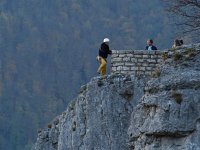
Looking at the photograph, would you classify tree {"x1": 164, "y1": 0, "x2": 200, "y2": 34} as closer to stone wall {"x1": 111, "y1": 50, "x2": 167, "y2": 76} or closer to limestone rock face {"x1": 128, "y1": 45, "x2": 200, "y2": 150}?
stone wall {"x1": 111, "y1": 50, "x2": 167, "y2": 76}

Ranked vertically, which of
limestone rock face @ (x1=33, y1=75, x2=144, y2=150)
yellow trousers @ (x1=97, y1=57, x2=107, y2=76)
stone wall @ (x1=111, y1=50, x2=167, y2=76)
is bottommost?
limestone rock face @ (x1=33, y1=75, x2=144, y2=150)

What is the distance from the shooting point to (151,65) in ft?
101

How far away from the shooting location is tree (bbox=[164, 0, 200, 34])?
1398 inches

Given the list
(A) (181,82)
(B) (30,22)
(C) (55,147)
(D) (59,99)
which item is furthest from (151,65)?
(B) (30,22)

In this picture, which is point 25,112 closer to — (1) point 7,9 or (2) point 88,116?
(1) point 7,9

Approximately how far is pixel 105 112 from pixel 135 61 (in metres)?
1.53

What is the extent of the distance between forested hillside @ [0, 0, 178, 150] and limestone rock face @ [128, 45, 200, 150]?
→ 3321 inches

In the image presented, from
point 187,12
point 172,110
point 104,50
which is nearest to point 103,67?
point 104,50

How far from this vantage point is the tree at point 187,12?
3550cm

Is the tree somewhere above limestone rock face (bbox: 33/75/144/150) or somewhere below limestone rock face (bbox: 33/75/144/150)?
above

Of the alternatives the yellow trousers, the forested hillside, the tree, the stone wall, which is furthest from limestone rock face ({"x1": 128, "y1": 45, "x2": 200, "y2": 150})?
the forested hillside

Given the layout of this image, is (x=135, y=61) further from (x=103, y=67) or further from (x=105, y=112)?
(x=103, y=67)

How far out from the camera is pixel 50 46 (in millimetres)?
133500

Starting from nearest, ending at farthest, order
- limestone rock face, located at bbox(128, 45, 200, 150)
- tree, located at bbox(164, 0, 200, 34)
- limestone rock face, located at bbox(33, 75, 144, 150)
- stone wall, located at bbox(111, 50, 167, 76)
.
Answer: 1. limestone rock face, located at bbox(128, 45, 200, 150)
2. limestone rock face, located at bbox(33, 75, 144, 150)
3. stone wall, located at bbox(111, 50, 167, 76)
4. tree, located at bbox(164, 0, 200, 34)
